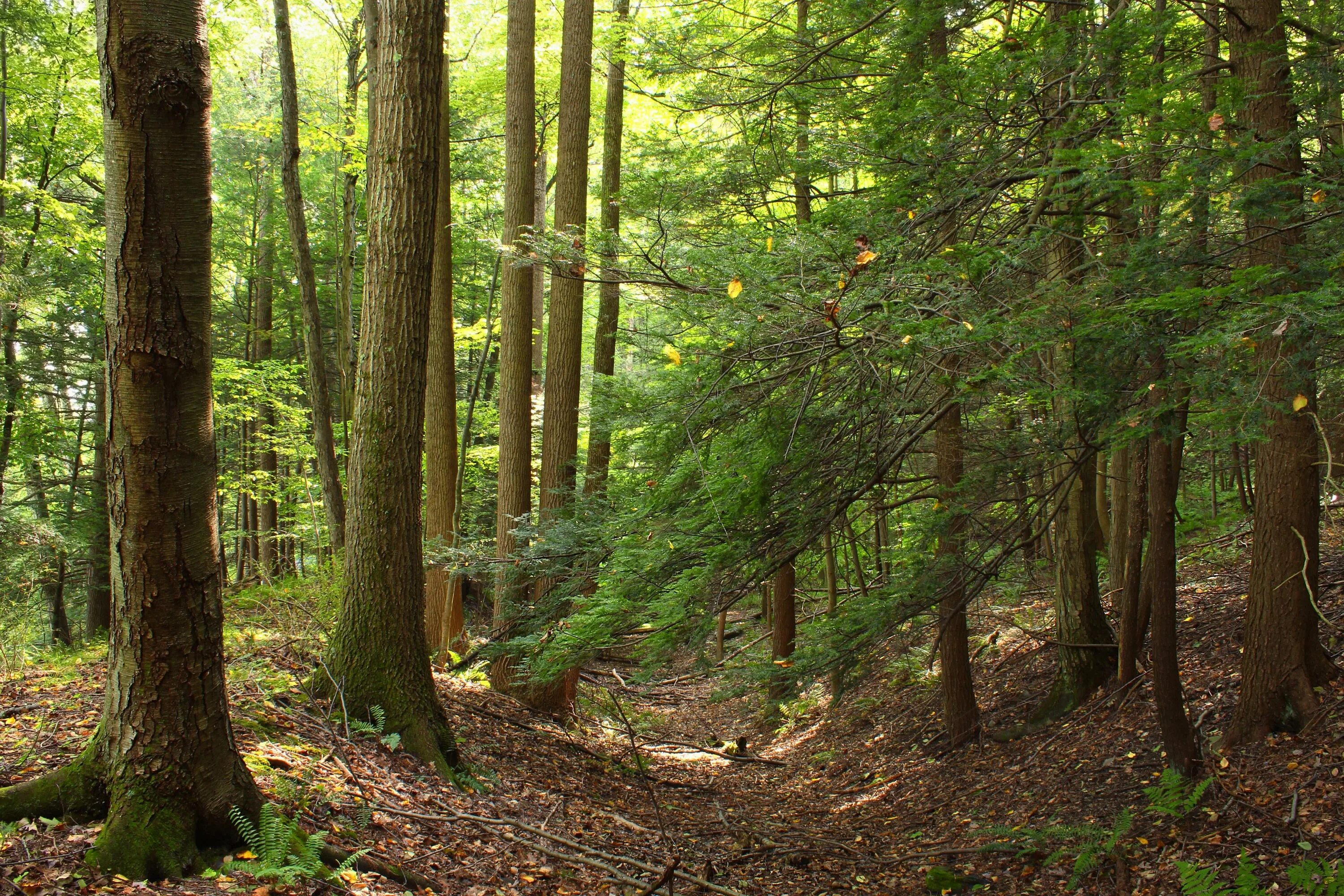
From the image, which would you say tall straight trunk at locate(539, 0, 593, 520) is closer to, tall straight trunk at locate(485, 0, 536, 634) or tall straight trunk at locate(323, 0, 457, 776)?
tall straight trunk at locate(485, 0, 536, 634)

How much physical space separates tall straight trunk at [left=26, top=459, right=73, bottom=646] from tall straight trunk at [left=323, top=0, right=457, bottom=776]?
41.4ft

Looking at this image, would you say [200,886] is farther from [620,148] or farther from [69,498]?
[69,498]

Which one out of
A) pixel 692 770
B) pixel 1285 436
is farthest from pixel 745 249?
pixel 692 770

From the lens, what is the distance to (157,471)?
3.03 m

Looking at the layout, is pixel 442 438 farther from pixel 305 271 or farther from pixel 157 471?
pixel 157 471

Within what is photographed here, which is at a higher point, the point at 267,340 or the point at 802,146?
the point at 802,146

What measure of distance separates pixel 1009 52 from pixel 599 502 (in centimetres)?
457

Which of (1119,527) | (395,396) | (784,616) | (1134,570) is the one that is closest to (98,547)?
(784,616)

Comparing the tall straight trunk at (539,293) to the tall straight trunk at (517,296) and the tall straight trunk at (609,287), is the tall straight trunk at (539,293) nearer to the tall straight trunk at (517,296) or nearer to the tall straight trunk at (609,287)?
the tall straight trunk at (517,296)

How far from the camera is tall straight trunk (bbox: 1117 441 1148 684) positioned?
20.8 feet

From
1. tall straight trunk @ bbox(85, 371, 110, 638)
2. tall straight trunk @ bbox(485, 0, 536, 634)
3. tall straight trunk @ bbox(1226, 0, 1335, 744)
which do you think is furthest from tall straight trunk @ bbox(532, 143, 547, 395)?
tall straight trunk @ bbox(85, 371, 110, 638)

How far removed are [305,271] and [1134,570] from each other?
368 inches

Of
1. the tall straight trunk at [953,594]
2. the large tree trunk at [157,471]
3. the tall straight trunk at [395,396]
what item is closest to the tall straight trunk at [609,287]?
the tall straight trunk at [395,396]

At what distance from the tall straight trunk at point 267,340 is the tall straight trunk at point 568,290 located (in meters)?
12.1
